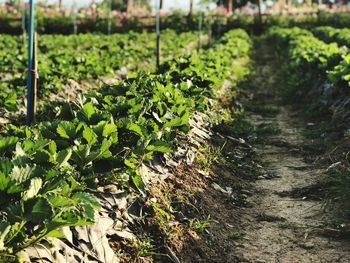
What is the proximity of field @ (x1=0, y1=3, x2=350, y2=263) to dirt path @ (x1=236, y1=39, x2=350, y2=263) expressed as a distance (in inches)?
0.6

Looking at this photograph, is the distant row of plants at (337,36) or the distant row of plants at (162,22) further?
the distant row of plants at (162,22)

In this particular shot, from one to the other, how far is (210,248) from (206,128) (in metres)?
2.92

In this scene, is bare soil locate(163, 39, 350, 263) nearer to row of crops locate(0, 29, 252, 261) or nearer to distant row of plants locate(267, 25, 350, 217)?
distant row of plants locate(267, 25, 350, 217)

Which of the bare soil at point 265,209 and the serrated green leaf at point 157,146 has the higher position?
the serrated green leaf at point 157,146

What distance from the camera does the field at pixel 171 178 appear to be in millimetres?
2969

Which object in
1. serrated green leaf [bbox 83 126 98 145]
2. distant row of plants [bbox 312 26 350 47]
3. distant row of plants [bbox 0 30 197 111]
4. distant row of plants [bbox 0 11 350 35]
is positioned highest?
distant row of plants [bbox 0 11 350 35]

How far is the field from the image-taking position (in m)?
2.97

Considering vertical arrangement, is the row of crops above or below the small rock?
above

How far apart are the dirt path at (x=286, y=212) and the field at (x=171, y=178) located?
1cm

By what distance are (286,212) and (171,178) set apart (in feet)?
3.77

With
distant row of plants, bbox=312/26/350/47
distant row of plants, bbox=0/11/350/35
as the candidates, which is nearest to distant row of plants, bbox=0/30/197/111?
distant row of plants, bbox=312/26/350/47

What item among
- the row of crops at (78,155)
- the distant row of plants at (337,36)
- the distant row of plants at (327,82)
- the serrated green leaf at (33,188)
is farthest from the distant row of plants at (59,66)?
the distant row of plants at (337,36)

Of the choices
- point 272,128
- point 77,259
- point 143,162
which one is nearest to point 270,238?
point 143,162

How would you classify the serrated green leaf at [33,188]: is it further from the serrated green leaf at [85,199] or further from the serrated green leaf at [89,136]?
the serrated green leaf at [89,136]
